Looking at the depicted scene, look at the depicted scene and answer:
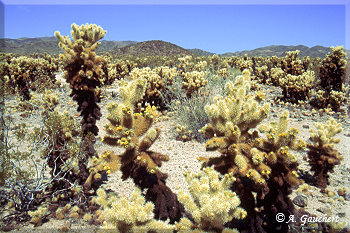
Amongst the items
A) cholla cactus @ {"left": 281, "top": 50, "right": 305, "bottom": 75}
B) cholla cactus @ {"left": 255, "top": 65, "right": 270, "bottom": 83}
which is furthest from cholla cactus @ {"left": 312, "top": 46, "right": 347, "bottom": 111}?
cholla cactus @ {"left": 255, "top": 65, "right": 270, "bottom": 83}

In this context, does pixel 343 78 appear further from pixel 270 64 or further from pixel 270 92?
pixel 270 64

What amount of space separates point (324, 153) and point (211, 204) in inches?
134

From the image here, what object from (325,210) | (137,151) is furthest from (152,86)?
(325,210)

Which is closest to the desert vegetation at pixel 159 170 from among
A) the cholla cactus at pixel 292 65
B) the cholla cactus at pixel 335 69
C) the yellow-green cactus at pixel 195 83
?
the yellow-green cactus at pixel 195 83

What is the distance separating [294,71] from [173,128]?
9143 millimetres

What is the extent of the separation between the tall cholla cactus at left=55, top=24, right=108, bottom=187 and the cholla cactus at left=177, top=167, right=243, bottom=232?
9.51ft

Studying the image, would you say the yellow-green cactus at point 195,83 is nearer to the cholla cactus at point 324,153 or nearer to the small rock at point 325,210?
the cholla cactus at point 324,153

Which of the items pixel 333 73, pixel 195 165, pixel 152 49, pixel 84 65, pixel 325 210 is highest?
pixel 152 49

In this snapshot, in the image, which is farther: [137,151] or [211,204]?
[137,151]

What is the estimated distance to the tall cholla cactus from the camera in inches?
184

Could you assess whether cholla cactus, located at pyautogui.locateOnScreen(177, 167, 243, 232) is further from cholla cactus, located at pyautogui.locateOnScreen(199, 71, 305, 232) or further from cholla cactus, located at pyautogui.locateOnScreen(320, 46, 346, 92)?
cholla cactus, located at pyautogui.locateOnScreen(320, 46, 346, 92)

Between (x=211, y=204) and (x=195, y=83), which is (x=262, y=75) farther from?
(x=211, y=204)

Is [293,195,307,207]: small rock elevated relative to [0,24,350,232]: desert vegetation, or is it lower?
lower

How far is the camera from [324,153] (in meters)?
4.57
